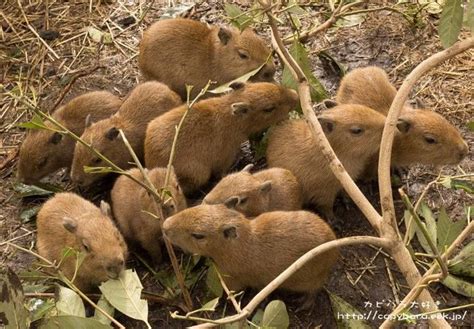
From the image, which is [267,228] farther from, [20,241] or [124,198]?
[20,241]

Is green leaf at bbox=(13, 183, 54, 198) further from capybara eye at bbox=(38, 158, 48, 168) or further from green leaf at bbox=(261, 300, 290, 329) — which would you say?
green leaf at bbox=(261, 300, 290, 329)

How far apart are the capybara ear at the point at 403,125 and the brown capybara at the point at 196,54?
1229mm

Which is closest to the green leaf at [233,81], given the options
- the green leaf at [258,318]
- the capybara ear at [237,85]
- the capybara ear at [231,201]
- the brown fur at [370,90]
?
the capybara ear at [237,85]

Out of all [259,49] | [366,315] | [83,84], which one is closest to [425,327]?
[366,315]

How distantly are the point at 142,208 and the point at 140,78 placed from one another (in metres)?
1.73

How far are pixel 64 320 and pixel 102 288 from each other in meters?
0.74

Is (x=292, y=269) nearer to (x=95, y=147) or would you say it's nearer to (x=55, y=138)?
(x=95, y=147)

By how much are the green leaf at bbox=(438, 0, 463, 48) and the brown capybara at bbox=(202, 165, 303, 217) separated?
1.26 m

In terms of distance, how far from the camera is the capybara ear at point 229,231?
354 cm

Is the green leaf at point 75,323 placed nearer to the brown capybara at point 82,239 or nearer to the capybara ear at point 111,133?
the brown capybara at point 82,239

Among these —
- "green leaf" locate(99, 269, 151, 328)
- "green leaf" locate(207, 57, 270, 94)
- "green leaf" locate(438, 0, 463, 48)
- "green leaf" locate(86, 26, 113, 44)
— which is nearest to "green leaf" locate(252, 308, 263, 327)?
"green leaf" locate(99, 269, 151, 328)

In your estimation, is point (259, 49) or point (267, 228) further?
point (259, 49)

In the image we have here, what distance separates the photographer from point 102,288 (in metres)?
3.57

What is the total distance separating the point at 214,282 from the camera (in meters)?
3.68
